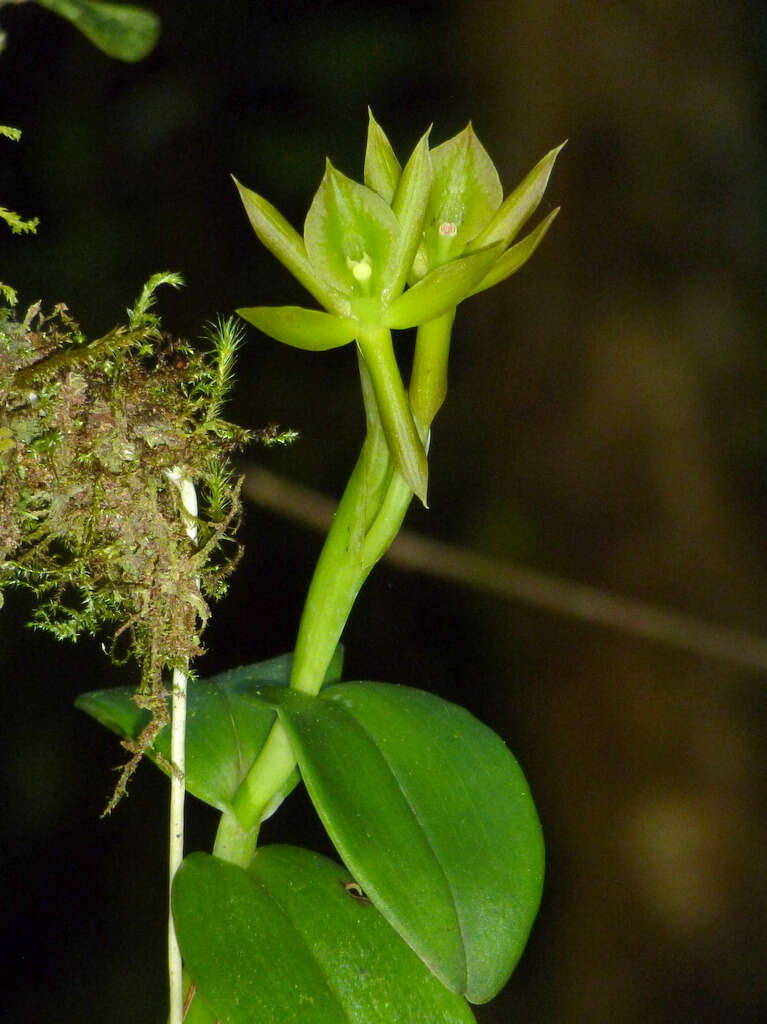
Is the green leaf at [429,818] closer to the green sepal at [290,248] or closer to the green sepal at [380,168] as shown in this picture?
the green sepal at [290,248]

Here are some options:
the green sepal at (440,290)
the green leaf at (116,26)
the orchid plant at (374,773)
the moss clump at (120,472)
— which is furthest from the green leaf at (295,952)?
the green leaf at (116,26)

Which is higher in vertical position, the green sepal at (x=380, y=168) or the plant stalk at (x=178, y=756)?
the green sepal at (x=380, y=168)

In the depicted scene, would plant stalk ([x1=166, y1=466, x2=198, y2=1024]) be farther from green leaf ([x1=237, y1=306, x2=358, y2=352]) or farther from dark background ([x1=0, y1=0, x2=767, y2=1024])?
dark background ([x1=0, y1=0, x2=767, y2=1024])

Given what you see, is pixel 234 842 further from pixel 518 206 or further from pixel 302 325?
pixel 518 206

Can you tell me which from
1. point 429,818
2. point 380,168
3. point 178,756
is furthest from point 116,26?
A: point 429,818

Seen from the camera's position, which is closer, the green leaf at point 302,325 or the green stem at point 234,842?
the green leaf at point 302,325

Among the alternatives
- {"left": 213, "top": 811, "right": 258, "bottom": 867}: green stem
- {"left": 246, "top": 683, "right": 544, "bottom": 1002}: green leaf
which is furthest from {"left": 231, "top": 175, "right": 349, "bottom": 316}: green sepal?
{"left": 213, "top": 811, "right": 258, "bottom": 867}: green stem
